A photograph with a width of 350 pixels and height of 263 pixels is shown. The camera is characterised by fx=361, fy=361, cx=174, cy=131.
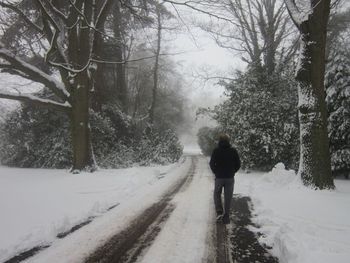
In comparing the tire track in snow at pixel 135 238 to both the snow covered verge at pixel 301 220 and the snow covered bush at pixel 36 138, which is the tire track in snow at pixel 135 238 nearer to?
the snow covered verge at pixel 301 220

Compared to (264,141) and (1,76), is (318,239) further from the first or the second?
(1,76)

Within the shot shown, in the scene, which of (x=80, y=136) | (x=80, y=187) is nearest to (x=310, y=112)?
(x=80, y=187)

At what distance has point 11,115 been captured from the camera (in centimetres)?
2328

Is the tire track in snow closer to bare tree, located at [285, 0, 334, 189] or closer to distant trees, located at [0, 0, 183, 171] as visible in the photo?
bare tree, located at [285, 0, 334, 189]

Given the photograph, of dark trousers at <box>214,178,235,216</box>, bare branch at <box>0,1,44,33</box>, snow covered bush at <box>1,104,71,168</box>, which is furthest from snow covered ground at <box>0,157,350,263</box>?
snow covered bush at <box>1,104,71,168</box>

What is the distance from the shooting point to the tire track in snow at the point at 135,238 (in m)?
5.38

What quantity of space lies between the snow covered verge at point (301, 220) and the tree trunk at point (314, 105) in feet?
1.89

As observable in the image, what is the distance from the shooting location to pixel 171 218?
7.85 m

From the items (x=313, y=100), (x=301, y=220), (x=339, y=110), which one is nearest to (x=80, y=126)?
(x=313, y=100)

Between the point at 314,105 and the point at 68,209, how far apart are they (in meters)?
7.78

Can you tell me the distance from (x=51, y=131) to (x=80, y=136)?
7169 mm

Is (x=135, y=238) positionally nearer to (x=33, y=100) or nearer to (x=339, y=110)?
(x=33, y=100)

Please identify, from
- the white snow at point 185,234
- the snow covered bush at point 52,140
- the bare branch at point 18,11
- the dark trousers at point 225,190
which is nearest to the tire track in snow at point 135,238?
the white snow at point 185,234

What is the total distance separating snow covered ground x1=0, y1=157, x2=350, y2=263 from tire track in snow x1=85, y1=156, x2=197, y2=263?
17 cm
